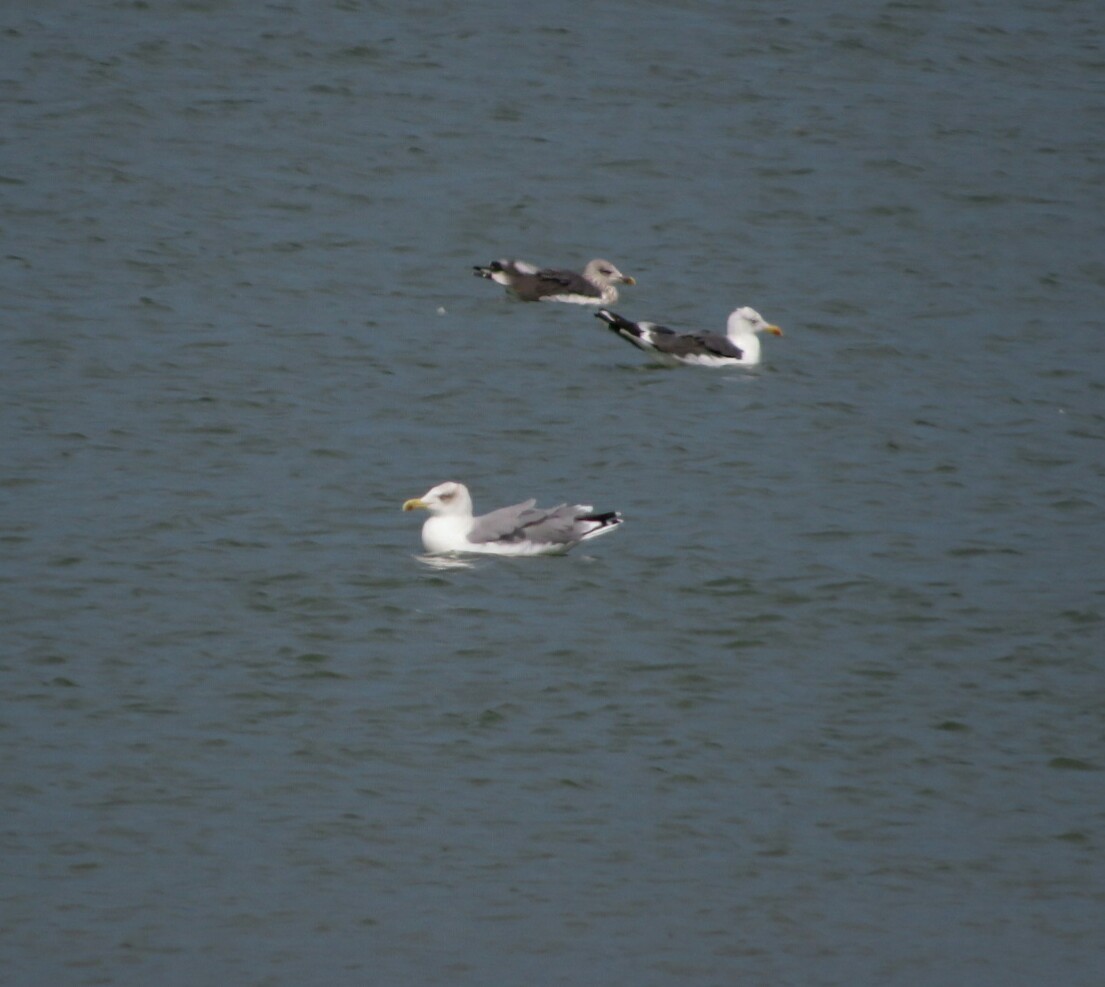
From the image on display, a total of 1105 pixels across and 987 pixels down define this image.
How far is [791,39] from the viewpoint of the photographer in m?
30.6

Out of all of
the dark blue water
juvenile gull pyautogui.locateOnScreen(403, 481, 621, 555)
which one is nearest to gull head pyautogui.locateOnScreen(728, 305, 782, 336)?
the dark blue water

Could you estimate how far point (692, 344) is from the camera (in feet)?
63.9

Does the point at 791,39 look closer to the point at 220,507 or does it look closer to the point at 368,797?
the point at 220,507

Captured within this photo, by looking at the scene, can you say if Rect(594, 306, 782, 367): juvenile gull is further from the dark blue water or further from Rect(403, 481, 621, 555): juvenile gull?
Rect(403, 481, 621, 555): juvenile gull

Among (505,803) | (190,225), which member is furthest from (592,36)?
(505,803)

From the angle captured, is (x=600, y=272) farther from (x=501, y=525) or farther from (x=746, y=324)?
(x=501, y=525)

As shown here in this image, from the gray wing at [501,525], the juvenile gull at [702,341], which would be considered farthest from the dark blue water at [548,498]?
the gray wing at [501,525]

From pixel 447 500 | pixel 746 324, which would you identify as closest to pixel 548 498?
pixel 447 500

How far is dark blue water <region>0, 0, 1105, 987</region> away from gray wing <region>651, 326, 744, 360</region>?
30 centimetres

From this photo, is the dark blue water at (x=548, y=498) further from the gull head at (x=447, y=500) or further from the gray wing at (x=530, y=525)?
the gull head at (x=447, y=500)

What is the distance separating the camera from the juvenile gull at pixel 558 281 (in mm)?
21516

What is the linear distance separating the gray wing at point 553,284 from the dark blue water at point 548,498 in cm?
38

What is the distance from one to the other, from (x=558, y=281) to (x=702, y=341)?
2.61 meters

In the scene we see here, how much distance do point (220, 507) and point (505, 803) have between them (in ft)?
18.2
